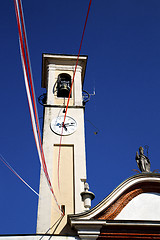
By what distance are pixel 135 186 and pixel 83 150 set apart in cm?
275

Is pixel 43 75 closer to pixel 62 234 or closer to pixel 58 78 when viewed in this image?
pixel 58 78

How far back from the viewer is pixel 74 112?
14844 mm

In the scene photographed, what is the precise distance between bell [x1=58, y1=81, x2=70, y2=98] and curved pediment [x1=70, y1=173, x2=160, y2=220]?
639 centimetres

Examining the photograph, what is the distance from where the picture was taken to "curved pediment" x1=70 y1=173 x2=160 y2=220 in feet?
35.1

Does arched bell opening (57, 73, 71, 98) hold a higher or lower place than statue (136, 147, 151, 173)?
higher

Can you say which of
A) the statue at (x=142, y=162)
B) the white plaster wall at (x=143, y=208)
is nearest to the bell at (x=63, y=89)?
the statue at (x=142, y=162)

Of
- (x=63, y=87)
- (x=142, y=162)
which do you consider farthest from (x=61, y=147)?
(x=63, y=87)

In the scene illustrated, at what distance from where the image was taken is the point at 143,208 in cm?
1105

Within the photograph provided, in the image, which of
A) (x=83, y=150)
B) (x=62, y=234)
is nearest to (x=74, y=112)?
(x=83, y=150)

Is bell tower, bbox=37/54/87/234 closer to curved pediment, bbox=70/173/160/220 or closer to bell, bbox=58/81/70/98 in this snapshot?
bell, bbox=58/81/70/98

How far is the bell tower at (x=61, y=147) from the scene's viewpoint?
1123 cm

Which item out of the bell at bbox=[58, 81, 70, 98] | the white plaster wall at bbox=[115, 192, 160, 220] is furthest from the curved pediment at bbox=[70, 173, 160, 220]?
the bell at bbox=[58, 81, 70, 98]

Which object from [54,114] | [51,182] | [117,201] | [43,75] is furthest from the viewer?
[43,75]

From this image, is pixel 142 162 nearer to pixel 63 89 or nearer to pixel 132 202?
pixel 132 202
